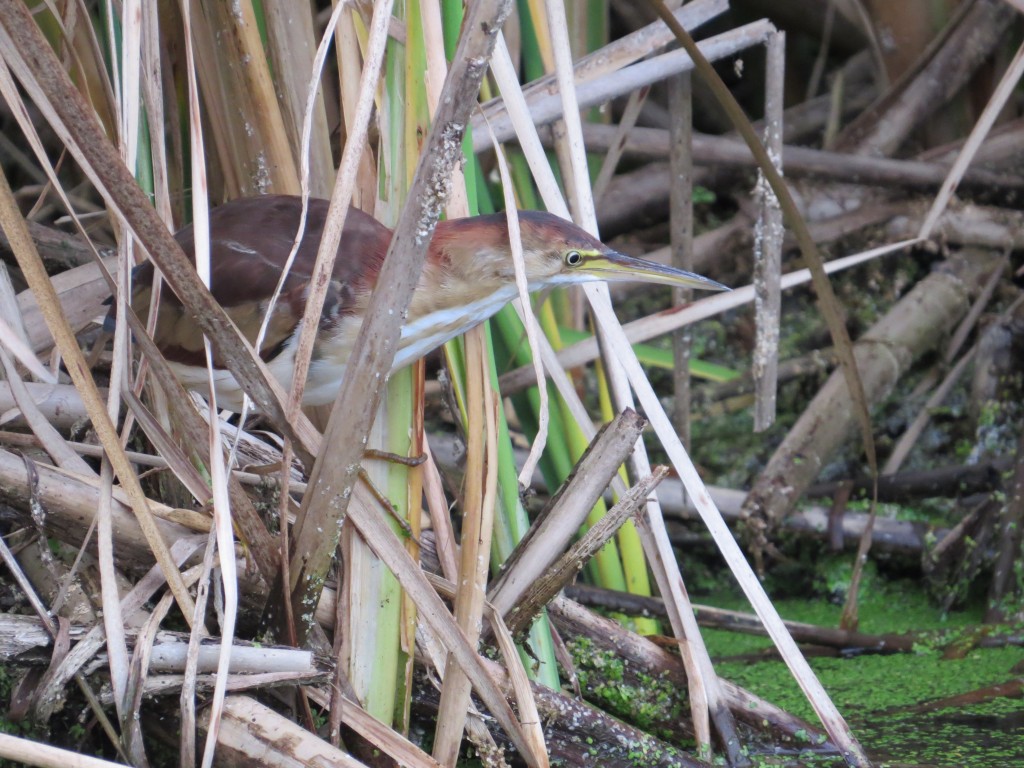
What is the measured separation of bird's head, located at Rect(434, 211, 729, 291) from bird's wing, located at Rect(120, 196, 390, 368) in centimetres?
12

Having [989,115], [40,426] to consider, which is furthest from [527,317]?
[989,115]

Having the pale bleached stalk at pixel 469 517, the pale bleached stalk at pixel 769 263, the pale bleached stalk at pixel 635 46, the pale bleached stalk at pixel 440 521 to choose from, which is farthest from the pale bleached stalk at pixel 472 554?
the pale bleached stalk at pixel 635 46

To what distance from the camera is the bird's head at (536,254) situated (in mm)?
1533

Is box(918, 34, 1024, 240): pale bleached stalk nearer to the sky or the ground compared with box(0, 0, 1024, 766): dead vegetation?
nearer to the sky

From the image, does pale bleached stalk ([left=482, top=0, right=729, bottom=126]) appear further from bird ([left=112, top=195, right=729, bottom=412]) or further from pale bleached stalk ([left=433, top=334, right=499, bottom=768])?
pale bleached stalk ([left=433, top=334, right=499, bottom=768])

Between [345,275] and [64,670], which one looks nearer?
[64,670]

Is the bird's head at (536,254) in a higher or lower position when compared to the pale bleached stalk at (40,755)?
higher

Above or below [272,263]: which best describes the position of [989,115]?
above

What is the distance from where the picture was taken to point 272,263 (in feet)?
5.04

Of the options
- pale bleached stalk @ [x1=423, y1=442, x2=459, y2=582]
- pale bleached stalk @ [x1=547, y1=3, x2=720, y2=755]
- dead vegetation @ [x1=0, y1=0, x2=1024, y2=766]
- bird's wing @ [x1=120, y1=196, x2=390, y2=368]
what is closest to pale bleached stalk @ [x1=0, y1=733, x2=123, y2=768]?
dead vegetation @ [x1=0, y1=0, x2=1024, y2=766]

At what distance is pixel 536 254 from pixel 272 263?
0.35m

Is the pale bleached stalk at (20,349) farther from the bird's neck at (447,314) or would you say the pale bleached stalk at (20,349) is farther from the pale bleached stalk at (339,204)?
the bird's neck at (447,314)

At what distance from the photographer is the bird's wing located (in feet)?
4.89

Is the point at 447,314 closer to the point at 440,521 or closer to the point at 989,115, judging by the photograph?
the point at 440,521
